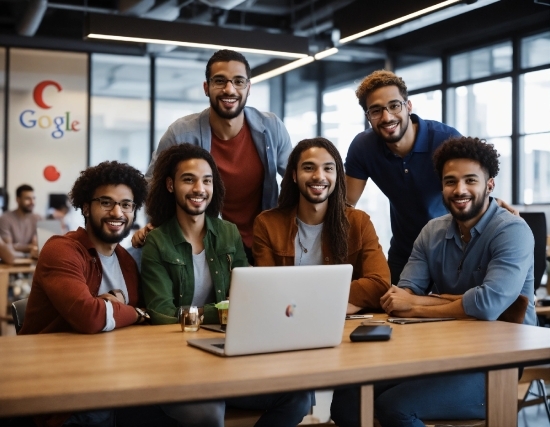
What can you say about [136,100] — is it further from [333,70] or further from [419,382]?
[419,382]

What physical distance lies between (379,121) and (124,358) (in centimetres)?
194

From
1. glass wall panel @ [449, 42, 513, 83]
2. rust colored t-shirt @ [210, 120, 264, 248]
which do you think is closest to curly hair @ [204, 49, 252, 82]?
rust colored t-shirt @ [210, 120, 264, 248]

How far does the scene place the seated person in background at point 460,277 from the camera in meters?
2.34

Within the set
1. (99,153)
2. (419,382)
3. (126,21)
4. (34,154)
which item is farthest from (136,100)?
(419,382)

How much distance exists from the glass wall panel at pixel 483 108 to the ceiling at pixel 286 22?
0.59 metres

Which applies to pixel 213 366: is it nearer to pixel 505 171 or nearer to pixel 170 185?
pixel 170 185

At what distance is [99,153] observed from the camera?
1044 centimetres

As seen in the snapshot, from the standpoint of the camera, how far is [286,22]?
10.7m

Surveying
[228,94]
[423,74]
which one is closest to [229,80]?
[228,94]

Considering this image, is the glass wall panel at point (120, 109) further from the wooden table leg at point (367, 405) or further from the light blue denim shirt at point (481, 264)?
the wooden table leg at point (367, 405)

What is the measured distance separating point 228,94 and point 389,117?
0.74 metres

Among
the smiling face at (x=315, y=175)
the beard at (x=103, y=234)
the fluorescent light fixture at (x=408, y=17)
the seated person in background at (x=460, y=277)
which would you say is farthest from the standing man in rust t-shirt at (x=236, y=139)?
the fluorescent light fixture at (x=408, y=17)

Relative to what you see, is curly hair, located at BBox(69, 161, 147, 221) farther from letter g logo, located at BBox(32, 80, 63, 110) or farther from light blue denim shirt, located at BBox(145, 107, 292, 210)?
letter g logo, located at BBox(32, 80, 63, 110)

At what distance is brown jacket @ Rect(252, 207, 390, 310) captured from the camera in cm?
306
